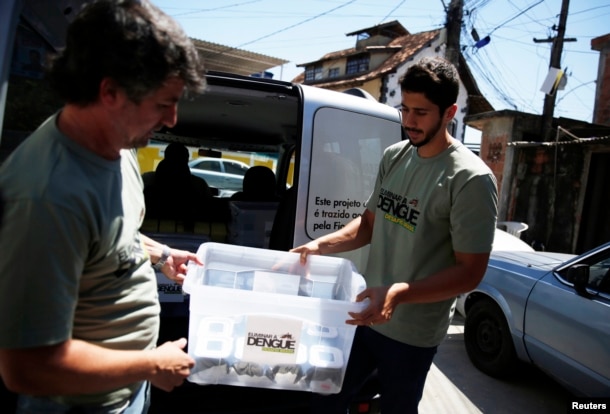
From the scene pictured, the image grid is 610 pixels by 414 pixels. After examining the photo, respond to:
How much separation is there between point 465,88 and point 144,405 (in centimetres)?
2475

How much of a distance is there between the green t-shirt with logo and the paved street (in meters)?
1.81

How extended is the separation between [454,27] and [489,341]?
9.73m

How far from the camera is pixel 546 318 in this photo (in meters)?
3.21

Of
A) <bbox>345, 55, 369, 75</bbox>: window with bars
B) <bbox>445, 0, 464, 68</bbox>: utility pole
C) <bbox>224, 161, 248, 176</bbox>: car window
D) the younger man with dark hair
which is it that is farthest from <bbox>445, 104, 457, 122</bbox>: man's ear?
<bbox>345, 55, 369, 75</bbox>: window with bars

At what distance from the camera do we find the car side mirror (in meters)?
2.91

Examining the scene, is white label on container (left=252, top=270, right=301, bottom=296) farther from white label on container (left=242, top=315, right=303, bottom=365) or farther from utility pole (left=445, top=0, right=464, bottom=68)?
utility pole (left=445, top=0, right=464, bottom=68)

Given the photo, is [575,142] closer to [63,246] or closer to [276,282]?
[276,282]

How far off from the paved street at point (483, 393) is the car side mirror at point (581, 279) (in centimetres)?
104

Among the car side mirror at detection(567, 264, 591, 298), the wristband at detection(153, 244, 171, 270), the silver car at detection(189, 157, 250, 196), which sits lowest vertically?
the car side mirror at detection(567, 264, 591, 298)

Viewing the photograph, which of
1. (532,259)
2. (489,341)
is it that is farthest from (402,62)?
(489,341)

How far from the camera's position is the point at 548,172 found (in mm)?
9695

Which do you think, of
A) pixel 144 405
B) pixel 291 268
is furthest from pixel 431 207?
pixel 144 405

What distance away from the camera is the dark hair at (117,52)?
94 centimetres

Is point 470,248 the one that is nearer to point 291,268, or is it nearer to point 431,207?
point 431,207
